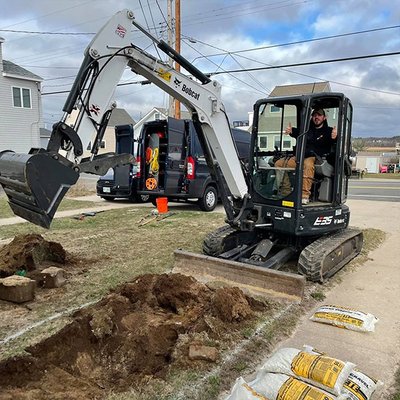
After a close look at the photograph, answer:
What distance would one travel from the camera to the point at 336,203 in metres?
6.28

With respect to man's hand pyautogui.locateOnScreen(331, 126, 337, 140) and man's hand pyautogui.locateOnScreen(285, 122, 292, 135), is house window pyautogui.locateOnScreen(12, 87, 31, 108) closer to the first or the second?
man's hand pyautogui.locateOnScreen(285, 122, 292, 135)

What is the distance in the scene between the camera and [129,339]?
363 cm

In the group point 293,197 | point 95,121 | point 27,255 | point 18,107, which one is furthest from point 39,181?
point 18,107

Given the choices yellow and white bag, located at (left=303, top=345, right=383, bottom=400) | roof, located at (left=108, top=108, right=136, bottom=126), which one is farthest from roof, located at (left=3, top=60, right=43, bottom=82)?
roof, located at (left=108, top=108, right=136, bottom=126)

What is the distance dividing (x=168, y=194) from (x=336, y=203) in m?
6.35

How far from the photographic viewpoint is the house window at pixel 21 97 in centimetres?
2365

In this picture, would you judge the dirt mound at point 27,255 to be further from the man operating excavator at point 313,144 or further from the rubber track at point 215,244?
the man operating excavator at point 313,144

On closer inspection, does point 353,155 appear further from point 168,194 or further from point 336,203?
point 168,194

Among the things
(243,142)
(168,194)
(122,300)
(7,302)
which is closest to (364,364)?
(122,300)

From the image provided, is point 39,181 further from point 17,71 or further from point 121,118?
point 121,118

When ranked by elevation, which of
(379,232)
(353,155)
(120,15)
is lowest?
(379,232)

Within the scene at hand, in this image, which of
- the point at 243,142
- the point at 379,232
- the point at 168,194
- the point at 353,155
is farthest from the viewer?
the point at 243,142

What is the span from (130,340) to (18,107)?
77.3ft

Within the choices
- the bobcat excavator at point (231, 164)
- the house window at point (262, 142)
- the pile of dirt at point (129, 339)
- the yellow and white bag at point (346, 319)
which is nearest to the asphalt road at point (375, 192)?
the bobcat excavator at point (231, 164)
